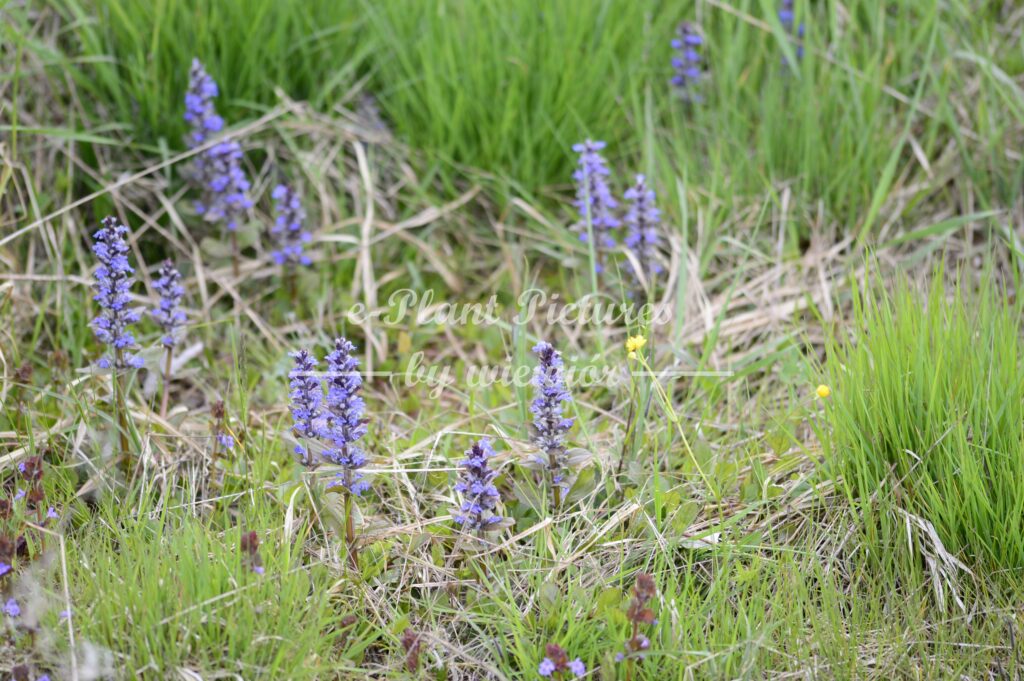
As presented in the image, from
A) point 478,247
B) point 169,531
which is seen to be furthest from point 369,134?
point 169,531

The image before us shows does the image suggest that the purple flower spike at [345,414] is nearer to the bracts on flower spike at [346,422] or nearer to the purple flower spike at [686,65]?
the bracts on flower spike at [346,422]

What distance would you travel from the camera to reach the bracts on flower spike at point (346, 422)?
2.35 metres

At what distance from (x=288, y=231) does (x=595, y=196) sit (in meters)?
1.11

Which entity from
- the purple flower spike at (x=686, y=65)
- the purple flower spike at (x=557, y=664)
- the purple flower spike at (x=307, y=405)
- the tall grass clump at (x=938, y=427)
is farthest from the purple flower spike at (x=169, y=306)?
the purple flower spike at (x=686, y=65)

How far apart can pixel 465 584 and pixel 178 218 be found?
80.6 inches

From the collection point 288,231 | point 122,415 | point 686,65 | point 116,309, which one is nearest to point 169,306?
point 116,309

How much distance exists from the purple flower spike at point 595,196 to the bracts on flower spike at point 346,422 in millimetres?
1254

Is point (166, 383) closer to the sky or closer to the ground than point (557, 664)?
closer to the sky

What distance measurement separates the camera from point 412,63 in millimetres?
4113

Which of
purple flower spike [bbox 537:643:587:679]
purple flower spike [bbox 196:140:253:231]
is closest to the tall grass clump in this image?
purple flower spike [bbox 537:643:587:679]

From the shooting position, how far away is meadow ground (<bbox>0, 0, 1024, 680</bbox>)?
231 centimetres

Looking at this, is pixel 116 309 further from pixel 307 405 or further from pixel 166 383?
pixel 307 405

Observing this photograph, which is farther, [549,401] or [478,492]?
[549,401]

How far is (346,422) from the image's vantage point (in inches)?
94.5
